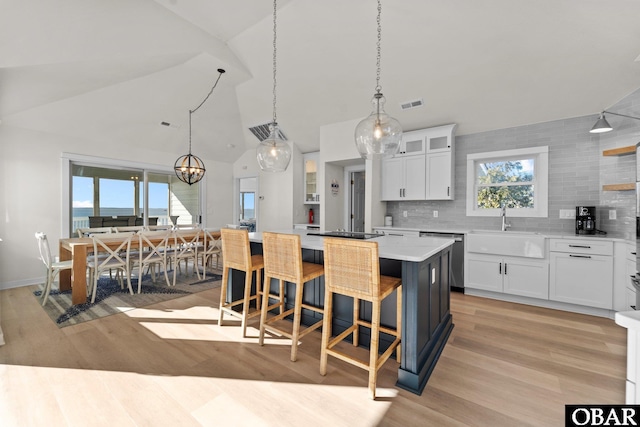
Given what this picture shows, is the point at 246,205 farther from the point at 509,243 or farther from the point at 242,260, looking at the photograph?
the point at 509,243

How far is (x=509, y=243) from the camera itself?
3.59 meters

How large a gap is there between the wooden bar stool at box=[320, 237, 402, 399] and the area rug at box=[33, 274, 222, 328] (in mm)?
2772

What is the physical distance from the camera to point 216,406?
5.62ft

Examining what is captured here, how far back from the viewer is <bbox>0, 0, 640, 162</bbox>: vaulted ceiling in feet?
8.77

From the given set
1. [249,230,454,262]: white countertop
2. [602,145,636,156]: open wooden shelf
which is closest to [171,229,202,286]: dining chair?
[249,230,454,262]: white countertop

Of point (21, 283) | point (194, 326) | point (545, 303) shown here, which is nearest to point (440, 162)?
point (545, 303)

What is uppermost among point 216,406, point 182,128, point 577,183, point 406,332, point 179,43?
point 179,43

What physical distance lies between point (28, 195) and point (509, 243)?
7.14 m

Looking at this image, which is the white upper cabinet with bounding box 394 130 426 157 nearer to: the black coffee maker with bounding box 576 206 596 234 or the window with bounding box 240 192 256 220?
the black coffee maker with bounding box 576 206 596 234

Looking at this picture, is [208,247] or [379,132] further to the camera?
[208,247]

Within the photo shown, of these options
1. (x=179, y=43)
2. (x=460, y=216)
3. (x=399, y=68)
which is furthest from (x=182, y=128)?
(x=460, y=216)

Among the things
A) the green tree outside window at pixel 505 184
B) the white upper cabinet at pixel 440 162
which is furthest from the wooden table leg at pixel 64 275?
the green tree outside window at pixel 505 184

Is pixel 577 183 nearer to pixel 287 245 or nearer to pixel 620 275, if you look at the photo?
pixel 620 275

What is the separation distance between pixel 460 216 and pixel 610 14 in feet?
9.04
